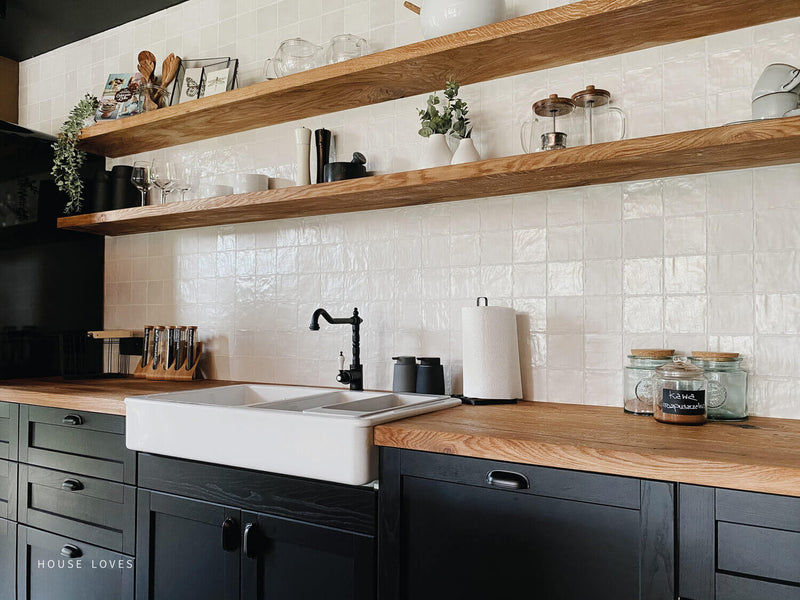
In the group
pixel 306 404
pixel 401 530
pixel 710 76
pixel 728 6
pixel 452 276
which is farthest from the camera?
pixel 452 276

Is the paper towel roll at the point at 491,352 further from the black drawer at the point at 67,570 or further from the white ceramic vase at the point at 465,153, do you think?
the black drawer at the point at 67,570

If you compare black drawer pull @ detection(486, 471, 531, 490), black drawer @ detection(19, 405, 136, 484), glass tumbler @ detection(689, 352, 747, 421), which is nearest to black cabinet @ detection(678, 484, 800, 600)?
black drawer pull @ detection(486, 471, 531, 490)

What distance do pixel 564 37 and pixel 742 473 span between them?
124 centimetres

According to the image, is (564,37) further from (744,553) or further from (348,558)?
(348,558)

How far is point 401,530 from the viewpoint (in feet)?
4.77

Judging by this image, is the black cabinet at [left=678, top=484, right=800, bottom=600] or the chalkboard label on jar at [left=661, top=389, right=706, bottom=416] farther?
the chalkboard label on jar at [left=661, top=389, right=706, bottom=416]

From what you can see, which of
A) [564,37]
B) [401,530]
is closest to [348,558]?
[401,530]

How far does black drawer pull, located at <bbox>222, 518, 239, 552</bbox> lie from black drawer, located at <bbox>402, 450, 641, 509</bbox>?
57 cm

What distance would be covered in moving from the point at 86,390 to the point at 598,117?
6.61 ft

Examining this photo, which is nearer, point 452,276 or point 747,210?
point 747,210

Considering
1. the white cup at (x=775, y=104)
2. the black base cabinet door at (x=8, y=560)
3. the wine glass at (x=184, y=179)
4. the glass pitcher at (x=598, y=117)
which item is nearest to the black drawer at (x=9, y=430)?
the black base cabinet door at (x=8, y=560)

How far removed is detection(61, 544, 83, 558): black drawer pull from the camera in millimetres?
2104

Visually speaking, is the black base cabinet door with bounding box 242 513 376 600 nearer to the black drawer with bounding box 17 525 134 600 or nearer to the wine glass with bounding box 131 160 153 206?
the black drawer with bounding box 17 525 134 600

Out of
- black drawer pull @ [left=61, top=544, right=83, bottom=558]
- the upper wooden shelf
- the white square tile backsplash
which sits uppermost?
the upper wooden shelf
